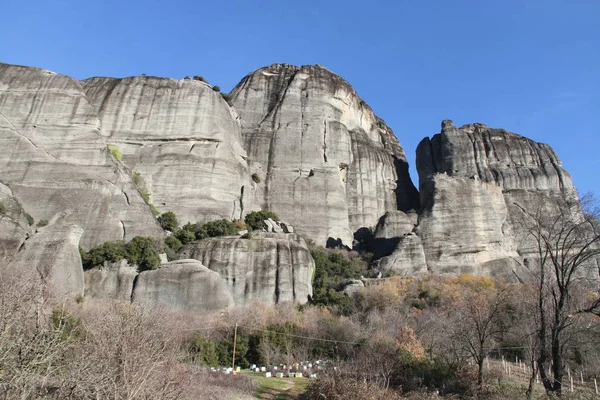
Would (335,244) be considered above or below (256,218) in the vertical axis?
below

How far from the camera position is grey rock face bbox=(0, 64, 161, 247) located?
37.8 meters

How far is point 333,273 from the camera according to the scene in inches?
1697

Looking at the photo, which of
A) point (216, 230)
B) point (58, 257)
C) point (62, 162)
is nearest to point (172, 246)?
point (216, 230)

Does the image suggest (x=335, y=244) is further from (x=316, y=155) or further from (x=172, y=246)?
(x=172, y=246)

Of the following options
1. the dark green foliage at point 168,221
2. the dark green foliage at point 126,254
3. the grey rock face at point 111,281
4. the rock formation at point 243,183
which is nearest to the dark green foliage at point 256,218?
the rock formation at point 243,183

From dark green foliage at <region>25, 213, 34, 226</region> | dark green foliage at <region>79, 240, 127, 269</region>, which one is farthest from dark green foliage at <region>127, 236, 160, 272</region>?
dark green foliage at <region>25, 213, 34, 226</region>

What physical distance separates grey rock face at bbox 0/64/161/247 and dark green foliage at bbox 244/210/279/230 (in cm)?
873

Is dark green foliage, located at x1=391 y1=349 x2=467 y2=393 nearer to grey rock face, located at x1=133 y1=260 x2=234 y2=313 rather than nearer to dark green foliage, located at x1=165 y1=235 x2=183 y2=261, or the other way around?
grey rock face, located at x1=133 y1=260 x2=234 y2=313

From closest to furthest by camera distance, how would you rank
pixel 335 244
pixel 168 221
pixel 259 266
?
pixel 259 266 → pixel 168 221 → pixel 335 244

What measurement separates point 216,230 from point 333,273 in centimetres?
1054

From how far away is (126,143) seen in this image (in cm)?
4675

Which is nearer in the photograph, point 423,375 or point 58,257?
point 423,375

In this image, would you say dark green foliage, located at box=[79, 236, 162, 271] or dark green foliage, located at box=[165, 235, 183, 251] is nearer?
dark green foliage, located at box=[79, 236, 162, 271]

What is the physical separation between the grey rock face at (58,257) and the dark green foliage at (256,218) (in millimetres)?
14398
